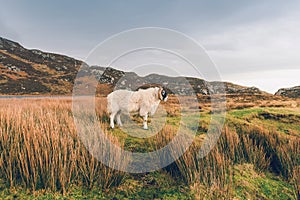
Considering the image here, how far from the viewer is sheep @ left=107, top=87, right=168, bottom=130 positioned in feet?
21.9

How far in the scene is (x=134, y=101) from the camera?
6820 millimetres

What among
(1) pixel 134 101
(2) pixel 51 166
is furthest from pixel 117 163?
(1) pixel 134 101

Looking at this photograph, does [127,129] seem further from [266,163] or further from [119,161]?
[266,163]

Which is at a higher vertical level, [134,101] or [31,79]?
[31,79]

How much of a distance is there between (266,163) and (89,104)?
6337 mm

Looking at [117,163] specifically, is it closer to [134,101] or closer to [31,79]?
[134,101]

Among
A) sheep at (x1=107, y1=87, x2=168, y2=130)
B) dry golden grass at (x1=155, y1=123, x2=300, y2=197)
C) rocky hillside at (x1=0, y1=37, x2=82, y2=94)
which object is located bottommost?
dry golden grass at (x1=155, y1=123, x2=300, y2=197)

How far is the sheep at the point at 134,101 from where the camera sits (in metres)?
6.67

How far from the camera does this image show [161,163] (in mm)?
4453

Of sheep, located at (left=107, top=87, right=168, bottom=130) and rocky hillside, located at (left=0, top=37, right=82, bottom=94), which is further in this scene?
rocky hillside, located at (left=0, top=37, right=82, bottom=94)

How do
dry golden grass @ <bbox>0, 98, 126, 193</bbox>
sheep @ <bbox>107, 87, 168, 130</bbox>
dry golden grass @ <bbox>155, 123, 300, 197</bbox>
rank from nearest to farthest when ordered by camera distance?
dry golden grass @ <bbox>0, 98, 126, 193</bbox>
dry golden grass @ <bbox>155, 123, 300, 197</bbox>
sheep @ <bbox>107, 87, 168, 130</bbox>

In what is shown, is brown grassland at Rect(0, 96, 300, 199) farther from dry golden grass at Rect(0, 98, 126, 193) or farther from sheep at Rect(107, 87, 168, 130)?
sheep at Rect(107, 87, 168, 130)

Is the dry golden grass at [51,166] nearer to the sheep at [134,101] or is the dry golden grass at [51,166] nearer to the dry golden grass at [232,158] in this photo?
the dry golden grass at [232,158]

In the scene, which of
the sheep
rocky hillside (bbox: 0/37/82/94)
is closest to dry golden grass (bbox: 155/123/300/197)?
the sheep
